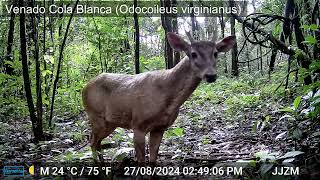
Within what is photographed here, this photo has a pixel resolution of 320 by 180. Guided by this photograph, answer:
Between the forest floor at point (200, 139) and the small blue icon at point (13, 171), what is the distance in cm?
49

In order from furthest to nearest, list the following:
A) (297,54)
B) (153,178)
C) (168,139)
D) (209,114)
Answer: (209,114), (168,139), (297,54), (153,178)

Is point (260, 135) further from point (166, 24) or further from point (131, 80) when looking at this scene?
point (166, 24)

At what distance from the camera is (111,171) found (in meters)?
4.91

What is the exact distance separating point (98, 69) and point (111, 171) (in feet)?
33.4

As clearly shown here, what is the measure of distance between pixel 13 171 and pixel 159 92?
2205 millimetres

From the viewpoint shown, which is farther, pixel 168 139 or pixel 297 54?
pixel 168 139

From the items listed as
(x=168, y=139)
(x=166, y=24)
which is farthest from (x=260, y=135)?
(x=166, y=24)

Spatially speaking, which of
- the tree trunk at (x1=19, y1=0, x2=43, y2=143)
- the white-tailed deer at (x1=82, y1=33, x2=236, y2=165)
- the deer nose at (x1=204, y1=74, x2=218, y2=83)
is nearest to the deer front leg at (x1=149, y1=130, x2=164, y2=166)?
the white-tailed deer at (x1=82, y1=33, x2=236, y2=165)

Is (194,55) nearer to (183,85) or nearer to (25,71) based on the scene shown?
(183,85)

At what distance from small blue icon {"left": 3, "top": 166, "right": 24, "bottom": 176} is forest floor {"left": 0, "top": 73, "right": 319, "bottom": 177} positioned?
0.49m

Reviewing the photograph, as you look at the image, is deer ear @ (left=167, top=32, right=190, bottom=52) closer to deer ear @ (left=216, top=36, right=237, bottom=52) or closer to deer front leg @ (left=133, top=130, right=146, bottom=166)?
deer ear @ (left=216, top=36, right=237, bottom=52)

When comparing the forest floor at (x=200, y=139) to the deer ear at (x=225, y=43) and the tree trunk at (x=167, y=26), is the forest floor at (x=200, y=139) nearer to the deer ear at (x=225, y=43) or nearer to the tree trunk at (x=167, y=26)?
the deer ear at (x=225, y=43)

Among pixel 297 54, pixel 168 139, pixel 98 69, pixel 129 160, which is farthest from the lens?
pixel 98 69

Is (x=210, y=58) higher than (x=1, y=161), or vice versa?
(x=210, y=58)
